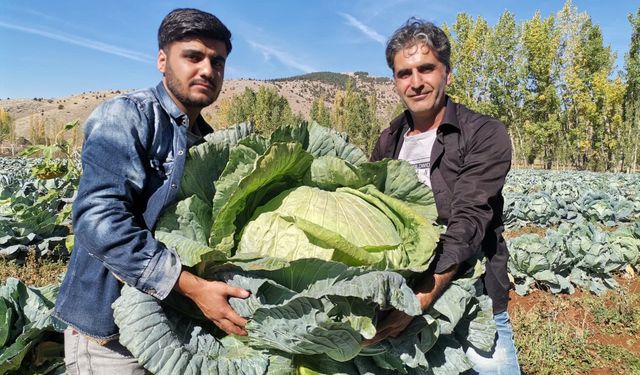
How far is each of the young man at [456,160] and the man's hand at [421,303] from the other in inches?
0.6

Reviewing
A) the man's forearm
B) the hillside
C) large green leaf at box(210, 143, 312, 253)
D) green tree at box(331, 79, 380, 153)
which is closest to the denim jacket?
large green leaf at box(210, 143, 312, 253)

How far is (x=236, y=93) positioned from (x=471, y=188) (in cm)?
12085

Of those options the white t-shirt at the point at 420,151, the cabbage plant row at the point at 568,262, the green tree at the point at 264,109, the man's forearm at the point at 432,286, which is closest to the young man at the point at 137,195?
the man's forearm at the point at 432,286

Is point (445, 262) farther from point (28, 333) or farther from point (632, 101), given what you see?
point (632, 101)

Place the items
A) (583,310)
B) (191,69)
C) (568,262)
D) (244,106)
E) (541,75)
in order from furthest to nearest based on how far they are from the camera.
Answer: (244,106)
(541,75)
(568,262)
(583,310)
(191,69)

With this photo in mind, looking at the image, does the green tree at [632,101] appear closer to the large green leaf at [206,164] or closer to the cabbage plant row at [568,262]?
the cabbage plant row at [568,262]

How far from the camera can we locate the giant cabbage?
1.67 m

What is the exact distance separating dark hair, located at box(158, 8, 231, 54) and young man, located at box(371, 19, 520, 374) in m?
0.99

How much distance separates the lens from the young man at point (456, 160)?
2.17m

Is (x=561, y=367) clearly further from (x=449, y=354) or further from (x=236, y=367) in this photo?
(x=236, y=367)

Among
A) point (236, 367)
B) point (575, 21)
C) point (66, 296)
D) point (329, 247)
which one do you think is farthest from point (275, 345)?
point (575, 21)

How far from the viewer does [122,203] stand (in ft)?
5.83

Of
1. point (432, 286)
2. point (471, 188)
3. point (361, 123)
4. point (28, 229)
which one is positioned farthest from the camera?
point (361, 123)

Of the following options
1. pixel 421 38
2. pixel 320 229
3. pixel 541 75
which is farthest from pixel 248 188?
pixel 541 75
